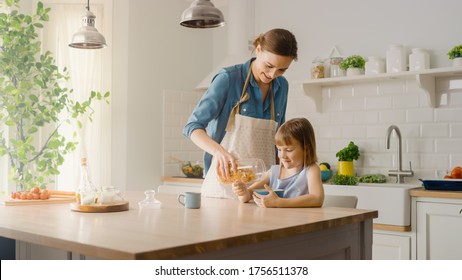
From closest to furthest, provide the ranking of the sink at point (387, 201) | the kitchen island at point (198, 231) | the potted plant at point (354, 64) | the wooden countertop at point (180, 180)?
the kitchen island at point (198, 231), the sink at point (387, 201), the potted plant at point (354, 64), the wooden countertop at point (180, 180)

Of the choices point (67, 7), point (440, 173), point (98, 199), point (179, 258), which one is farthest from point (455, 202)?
point (67, 7)

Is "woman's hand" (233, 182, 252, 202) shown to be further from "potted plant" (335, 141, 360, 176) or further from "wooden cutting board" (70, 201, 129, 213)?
"potted plant" (335, 141, 360, 176)

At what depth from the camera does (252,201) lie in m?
2.51

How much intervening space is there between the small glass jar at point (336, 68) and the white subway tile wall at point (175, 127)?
1.44 meters

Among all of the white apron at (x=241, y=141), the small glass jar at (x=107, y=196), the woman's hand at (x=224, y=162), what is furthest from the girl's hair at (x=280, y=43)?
the small glass jar at (x=107, y=196)

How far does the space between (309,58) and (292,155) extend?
240cm

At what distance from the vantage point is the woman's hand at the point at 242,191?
2.41 metres

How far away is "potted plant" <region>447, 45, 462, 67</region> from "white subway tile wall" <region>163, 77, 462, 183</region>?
23 cm

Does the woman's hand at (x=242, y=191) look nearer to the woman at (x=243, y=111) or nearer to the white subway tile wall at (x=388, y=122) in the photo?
the woman at (x=243, y=111)

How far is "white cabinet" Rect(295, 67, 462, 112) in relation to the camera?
12.4 ft

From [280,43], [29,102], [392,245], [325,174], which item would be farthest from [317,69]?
[29,102]

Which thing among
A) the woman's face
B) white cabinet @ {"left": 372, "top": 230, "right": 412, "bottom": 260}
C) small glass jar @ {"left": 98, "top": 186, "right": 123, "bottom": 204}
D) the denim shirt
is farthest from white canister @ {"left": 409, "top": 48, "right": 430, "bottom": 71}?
small glass jar @ {"left": 98, "top": 186, "right": 123, "bottom": 204}

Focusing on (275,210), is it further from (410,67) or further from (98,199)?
(410,67)
